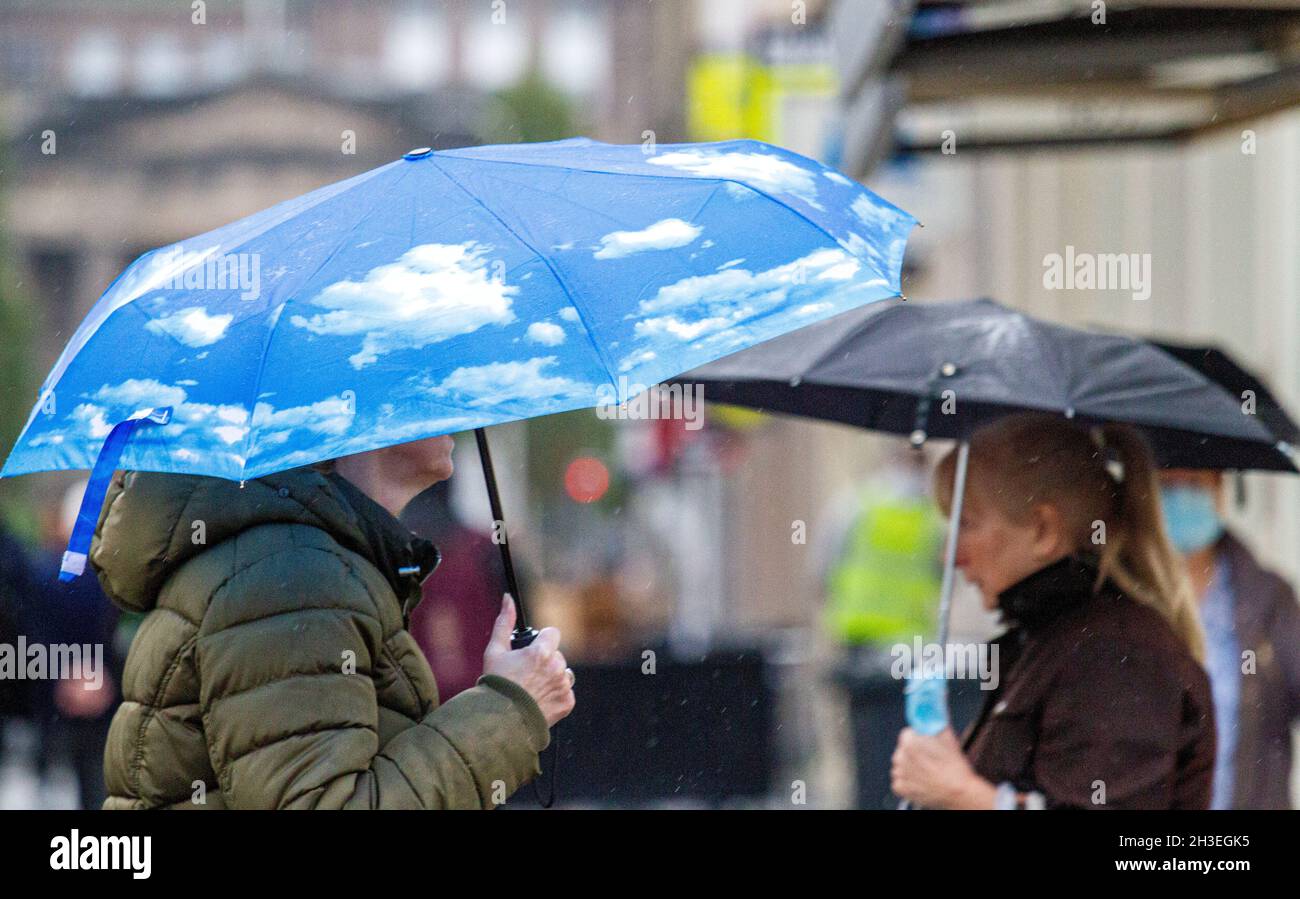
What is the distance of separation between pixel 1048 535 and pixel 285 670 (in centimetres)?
169

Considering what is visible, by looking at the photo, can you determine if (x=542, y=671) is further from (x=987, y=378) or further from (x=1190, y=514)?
(x=1190, y=514)

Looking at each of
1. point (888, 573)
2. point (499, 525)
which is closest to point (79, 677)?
point (888, 573)

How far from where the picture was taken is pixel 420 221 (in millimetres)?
2865

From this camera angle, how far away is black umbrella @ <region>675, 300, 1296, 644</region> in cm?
370

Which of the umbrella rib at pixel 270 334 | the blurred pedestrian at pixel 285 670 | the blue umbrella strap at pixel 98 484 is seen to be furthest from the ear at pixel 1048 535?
the blue umbrella strap at pixel 98 484

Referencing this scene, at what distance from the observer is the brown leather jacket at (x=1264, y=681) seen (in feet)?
15.4

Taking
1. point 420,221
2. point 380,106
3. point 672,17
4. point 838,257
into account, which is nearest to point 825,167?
point 838,257

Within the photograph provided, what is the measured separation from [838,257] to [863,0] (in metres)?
2.91

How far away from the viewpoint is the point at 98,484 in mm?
2754

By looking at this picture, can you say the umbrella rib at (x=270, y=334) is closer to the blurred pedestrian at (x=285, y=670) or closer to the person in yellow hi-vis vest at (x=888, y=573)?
the blurred pedestrian at (x=285, y=670)

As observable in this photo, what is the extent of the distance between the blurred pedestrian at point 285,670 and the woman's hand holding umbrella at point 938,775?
3.07 feet

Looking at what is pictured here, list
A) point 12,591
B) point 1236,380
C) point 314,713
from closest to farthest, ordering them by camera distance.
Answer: point 314,713, point 1236,380, point 12,591

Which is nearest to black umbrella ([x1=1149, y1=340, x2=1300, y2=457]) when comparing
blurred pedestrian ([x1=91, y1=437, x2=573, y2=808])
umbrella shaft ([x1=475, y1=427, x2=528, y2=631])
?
umbrella shaft ([x1=475, y1=427, x2=528, y2=631])

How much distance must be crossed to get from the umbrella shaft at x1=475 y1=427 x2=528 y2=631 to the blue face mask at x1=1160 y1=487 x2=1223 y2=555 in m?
2.31
